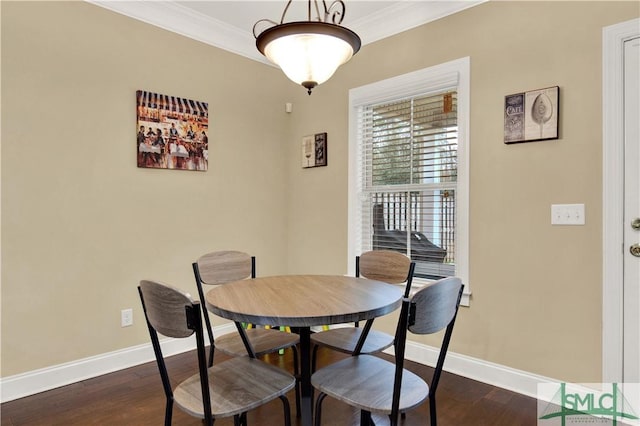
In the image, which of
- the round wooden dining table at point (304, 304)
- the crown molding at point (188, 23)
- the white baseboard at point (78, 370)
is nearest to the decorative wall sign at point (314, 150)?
the crown molding at point (188, 23)

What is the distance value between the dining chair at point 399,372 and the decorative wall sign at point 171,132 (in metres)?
2.10

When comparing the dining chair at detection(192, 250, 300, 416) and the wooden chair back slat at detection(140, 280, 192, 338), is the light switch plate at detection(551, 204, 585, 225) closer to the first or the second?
the dining chair at detection(192, 250, 300, 416)

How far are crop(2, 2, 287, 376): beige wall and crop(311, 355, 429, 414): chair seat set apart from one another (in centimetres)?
185

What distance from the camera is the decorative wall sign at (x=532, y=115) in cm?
220

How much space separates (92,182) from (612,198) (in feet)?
10.4

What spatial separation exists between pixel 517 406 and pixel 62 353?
111 inches

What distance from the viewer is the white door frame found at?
200 cm

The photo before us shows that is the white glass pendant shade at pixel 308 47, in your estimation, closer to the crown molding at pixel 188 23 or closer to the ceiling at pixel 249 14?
the ceiling at pixel 249 14

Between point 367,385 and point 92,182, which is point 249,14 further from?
point 367,385

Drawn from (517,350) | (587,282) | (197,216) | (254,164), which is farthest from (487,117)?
(197,216)

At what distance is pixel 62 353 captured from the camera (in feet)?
8.00

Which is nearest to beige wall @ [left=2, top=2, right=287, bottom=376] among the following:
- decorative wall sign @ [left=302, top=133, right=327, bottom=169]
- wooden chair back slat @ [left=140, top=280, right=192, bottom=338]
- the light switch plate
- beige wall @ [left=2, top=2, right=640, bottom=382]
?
beige wall @ [left=2, top=2, right=640, bottom=382]

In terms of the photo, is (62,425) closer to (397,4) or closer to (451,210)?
(451,210)

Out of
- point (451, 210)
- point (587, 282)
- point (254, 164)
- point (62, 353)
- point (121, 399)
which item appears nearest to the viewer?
point (587, 282)
